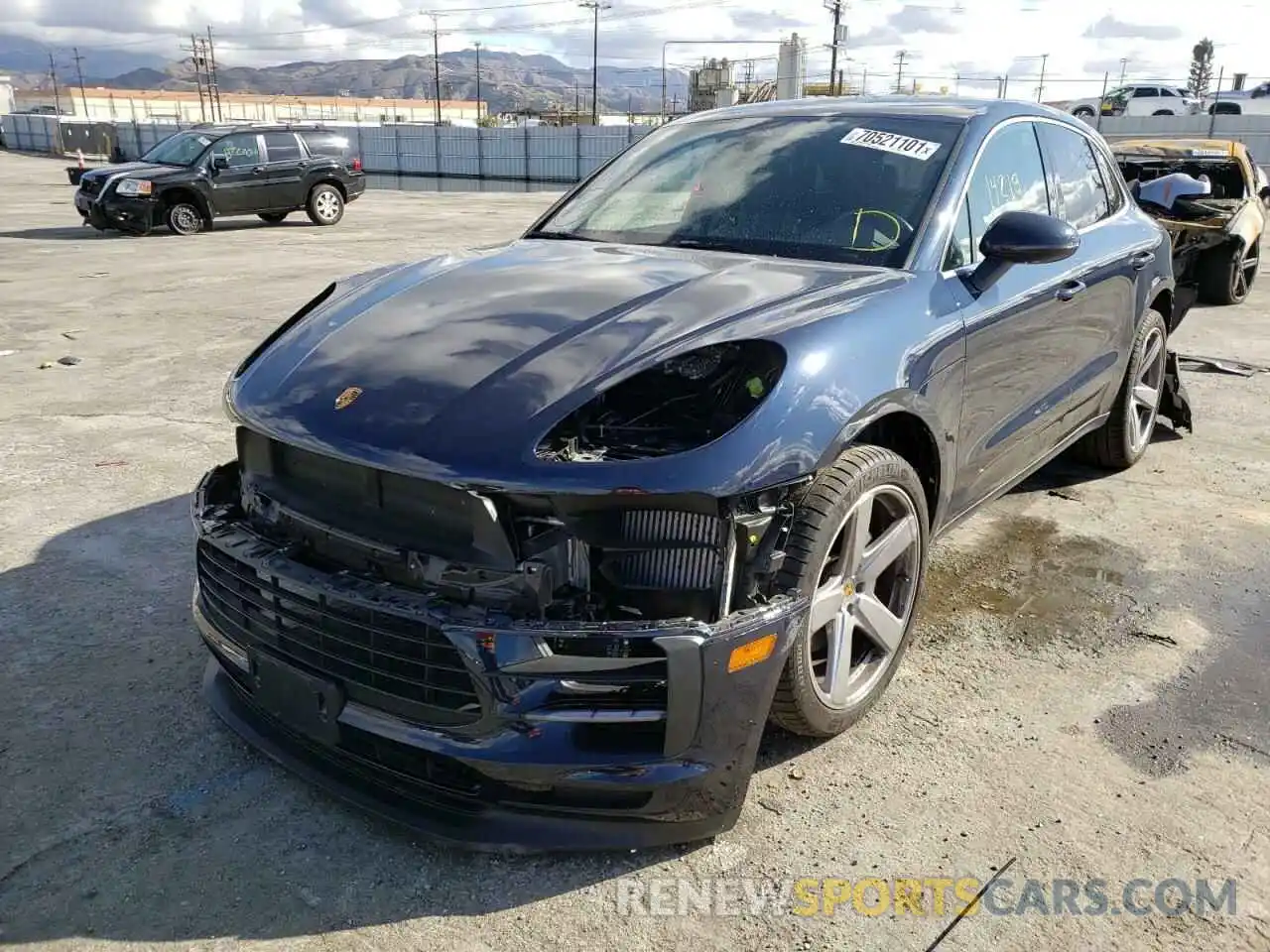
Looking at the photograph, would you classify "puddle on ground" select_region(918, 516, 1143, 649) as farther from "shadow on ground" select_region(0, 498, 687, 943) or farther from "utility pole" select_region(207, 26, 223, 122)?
"utility pole" select_region(207, 26, 223, 122)

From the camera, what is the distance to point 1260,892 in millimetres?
2273

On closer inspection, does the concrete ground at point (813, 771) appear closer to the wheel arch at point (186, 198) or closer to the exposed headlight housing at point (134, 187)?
the exposed headlight housing at point (134, 187)

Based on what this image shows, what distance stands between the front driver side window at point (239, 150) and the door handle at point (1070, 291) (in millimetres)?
15381

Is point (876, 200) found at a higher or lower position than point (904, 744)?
higher

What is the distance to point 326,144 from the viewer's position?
1775 cm

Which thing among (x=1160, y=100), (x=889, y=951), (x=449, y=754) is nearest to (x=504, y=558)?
(x=449, y=754)

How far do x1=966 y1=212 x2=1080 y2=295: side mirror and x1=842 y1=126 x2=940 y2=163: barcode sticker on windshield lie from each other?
37 centimetres

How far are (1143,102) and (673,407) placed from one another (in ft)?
136

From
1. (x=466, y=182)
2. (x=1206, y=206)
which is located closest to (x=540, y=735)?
(x=1206, y=206)

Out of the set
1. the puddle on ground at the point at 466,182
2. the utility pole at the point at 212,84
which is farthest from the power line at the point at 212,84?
the puddle on ground at the point at 466,182

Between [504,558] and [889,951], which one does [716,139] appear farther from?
[889,951]

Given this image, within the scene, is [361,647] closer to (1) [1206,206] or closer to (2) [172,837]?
(2) [172,837]

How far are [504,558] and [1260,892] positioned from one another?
1820 millimetres

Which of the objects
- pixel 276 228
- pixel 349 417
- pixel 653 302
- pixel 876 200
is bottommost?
pixel 276 228
